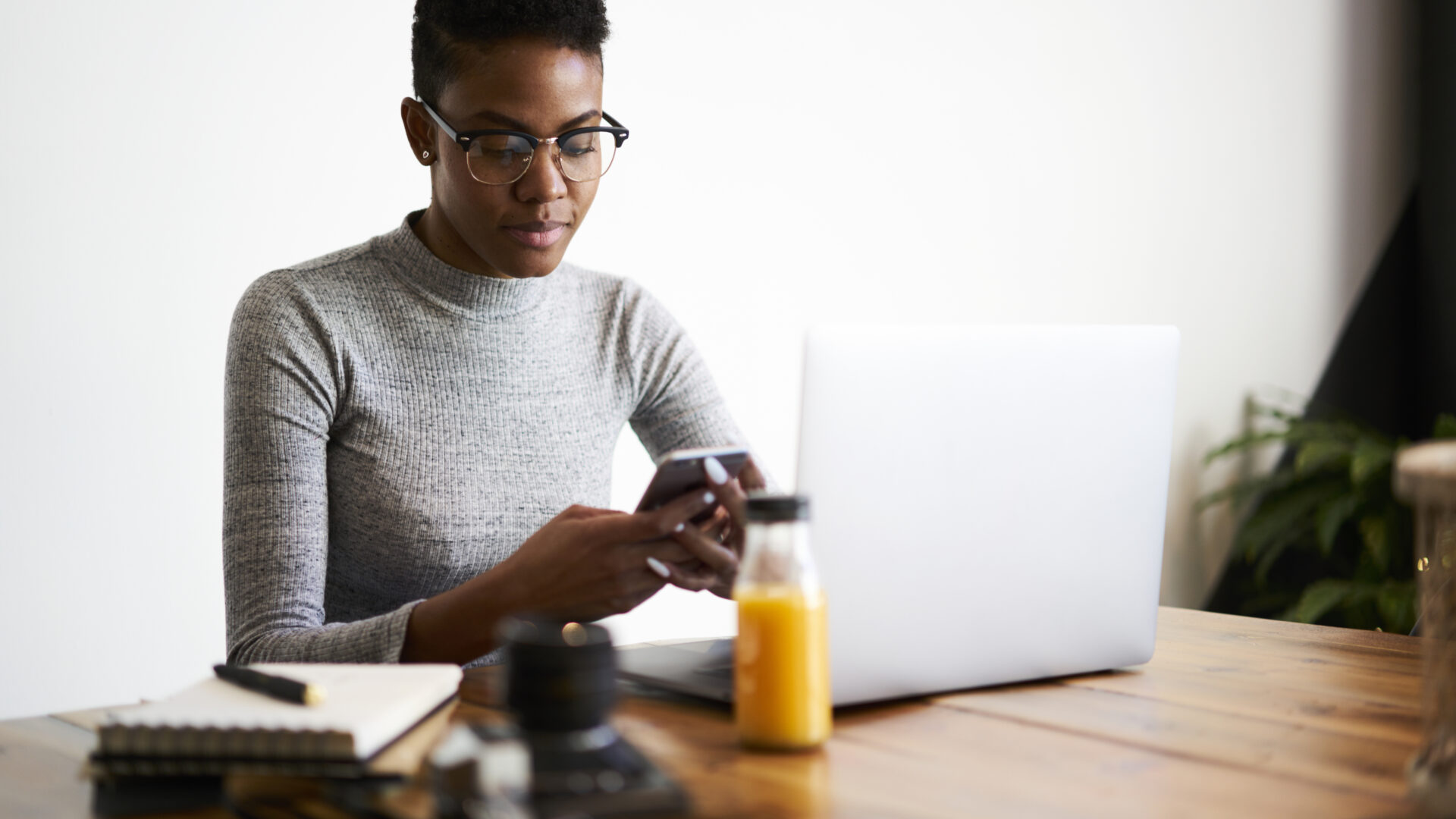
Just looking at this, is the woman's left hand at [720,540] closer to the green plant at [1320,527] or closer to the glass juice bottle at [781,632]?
the glass juice bottle at [781,632]

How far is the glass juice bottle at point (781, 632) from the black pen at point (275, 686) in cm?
27

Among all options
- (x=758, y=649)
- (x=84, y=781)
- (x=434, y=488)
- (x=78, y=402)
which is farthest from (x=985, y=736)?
(x=78, y=402)

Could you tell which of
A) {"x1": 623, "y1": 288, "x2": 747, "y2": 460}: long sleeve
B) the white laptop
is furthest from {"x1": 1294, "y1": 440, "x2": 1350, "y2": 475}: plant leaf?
the white laptop

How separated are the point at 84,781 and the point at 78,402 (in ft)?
3.51

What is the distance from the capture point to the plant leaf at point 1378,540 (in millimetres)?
2988

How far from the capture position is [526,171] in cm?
131

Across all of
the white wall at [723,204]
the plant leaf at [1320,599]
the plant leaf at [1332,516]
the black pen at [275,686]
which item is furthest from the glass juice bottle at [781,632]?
the plant leaf at [1332,516]

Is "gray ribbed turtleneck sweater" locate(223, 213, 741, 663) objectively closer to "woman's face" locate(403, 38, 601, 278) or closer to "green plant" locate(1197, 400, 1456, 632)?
"woman's face" locate(403, 38, 601, 278)

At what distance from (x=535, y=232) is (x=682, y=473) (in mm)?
529

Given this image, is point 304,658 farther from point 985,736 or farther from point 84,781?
point 985,736

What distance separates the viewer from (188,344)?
178 centimetres

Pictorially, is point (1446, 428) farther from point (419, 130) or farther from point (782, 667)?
point (782, 667)

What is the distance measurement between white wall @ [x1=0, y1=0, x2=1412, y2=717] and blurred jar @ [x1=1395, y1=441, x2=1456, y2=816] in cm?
163

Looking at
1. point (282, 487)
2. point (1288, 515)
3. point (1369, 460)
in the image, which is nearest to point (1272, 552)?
point (1288, 515)
